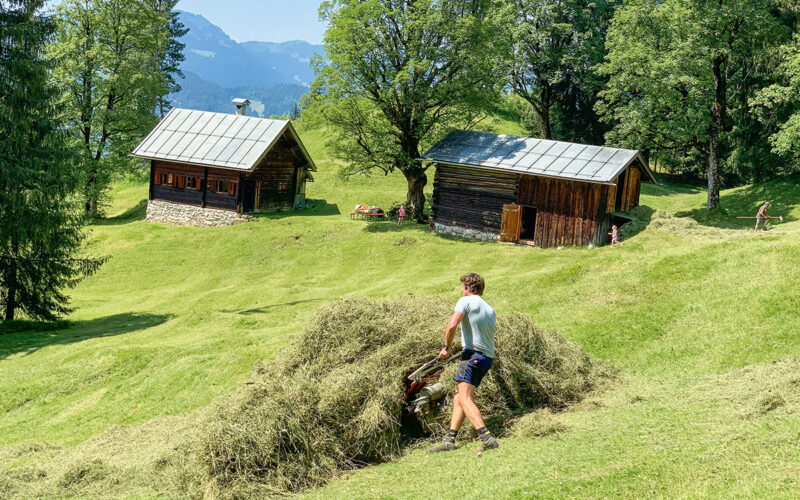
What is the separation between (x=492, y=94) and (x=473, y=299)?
33.1 m

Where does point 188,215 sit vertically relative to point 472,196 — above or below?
below

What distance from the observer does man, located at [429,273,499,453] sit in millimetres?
9578

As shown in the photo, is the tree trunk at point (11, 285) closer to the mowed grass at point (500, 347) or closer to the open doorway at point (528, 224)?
the mowed grass at point (500, 347)

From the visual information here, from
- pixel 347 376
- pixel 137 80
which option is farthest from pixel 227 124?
pixel 347 376

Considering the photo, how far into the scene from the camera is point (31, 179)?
25.7 m

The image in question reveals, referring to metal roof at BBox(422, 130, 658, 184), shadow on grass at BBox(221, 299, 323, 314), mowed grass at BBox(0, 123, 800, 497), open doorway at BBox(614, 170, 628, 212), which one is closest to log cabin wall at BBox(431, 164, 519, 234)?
metal roof at BBox(422, 130, 658, 184)

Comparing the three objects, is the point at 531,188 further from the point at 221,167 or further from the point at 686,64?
the point at 221,167

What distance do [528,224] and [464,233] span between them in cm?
352

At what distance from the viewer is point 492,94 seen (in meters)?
40.9

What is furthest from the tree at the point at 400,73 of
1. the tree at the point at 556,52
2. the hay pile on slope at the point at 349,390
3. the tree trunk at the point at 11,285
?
the hay pile on slope at the point at 349,390

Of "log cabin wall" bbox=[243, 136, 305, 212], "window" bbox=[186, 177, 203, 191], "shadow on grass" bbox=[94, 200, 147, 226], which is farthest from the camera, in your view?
"shadow on grass" bbox=[94, 200, 147, 226]

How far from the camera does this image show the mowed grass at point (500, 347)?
825 centimetres

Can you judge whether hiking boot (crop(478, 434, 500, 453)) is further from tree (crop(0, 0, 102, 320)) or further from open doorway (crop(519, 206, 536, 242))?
open doorway (crop(519, 206, 536, 242))

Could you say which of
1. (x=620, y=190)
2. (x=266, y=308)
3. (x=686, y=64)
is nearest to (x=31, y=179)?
(x=266, y=308)
